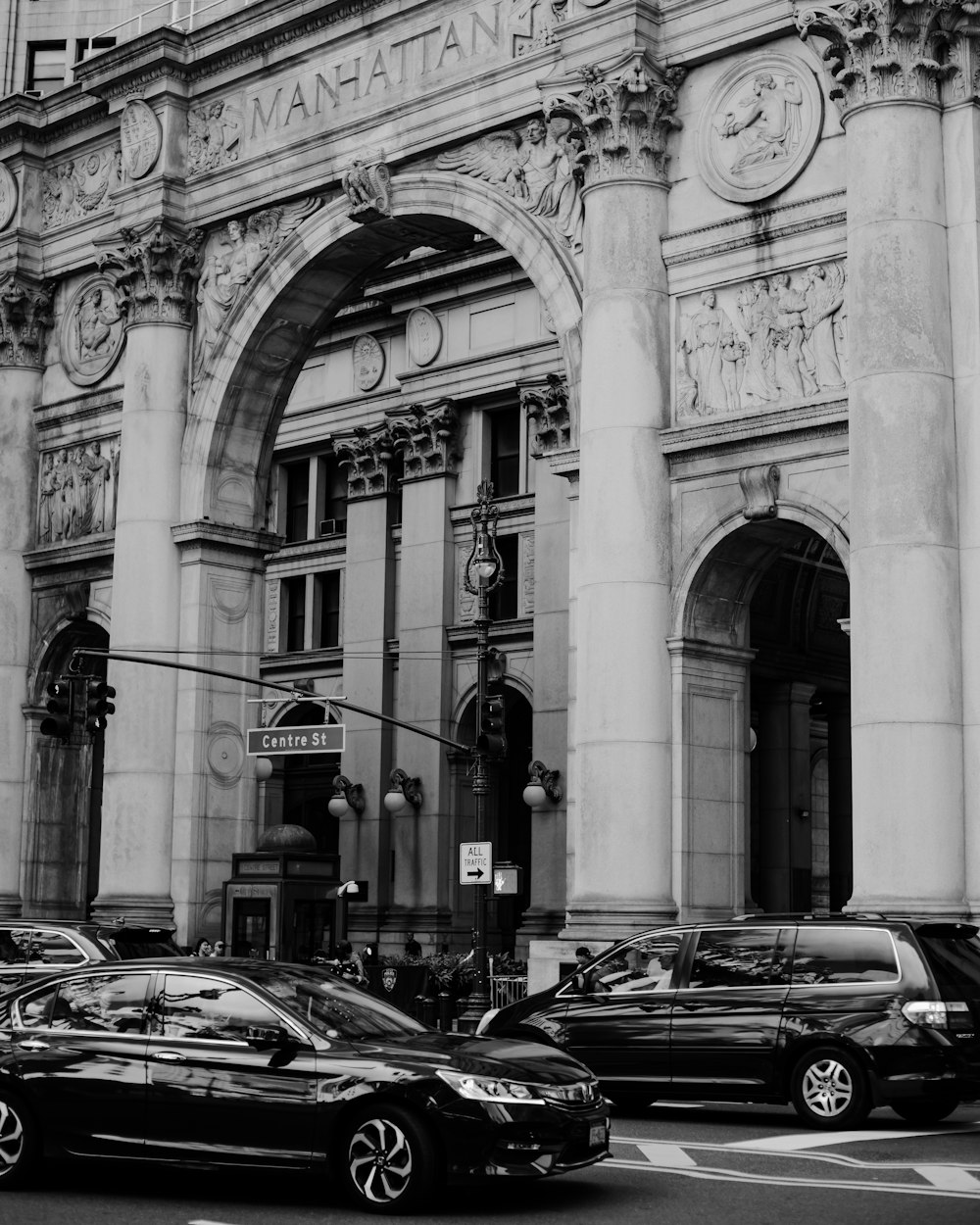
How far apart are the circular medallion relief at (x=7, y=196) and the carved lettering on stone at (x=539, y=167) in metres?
12.0

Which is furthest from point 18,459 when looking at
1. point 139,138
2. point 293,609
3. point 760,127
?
point 760,127

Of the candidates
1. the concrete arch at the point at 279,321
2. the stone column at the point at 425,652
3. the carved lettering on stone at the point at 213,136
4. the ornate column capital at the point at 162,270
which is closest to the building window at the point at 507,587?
the stone column at the point at 425,652

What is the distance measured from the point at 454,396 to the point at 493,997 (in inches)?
813

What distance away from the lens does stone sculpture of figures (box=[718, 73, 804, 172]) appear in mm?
27422

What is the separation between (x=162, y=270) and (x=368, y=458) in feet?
47.0

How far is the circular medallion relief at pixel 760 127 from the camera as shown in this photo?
27250 millimetres

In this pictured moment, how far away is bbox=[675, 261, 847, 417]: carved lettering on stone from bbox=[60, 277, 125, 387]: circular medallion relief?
1457 centimetres

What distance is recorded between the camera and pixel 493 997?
30.7 metres

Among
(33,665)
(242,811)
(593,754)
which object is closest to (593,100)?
(593,754)

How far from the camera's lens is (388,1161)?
12.2m

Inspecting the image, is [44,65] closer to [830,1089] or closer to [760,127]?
[760,127]

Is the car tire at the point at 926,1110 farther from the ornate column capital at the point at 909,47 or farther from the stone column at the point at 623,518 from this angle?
the ornate column capital at the point at 909,47

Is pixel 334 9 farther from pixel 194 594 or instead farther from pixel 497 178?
pixel 194 594

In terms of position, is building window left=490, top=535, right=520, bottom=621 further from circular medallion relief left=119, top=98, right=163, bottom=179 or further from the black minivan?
the black minivan
